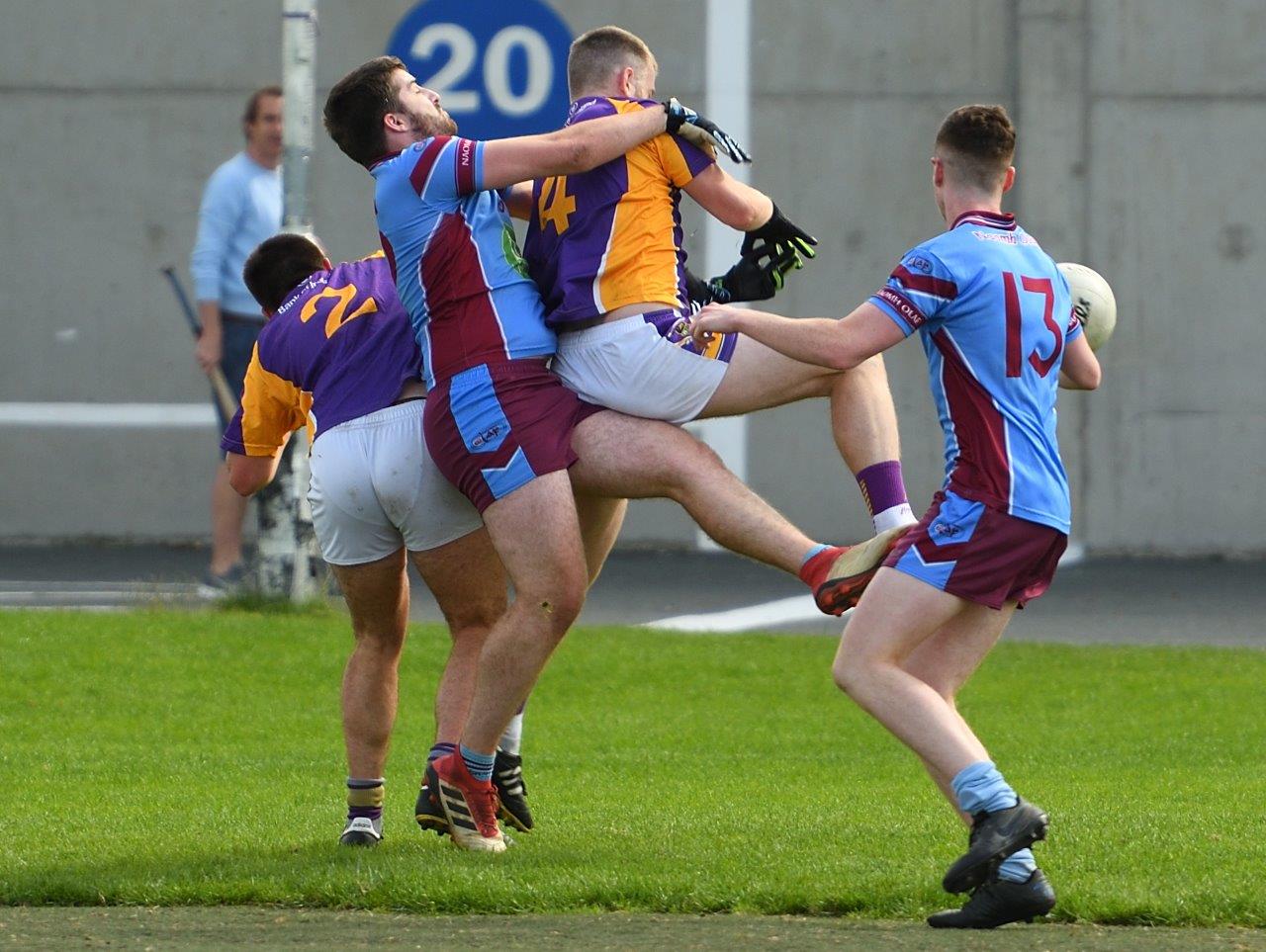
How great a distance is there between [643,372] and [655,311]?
0.19 m

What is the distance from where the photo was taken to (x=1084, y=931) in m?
5.13

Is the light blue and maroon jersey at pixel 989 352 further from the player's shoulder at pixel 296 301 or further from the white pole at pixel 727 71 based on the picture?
the white pole at pixel 727 71

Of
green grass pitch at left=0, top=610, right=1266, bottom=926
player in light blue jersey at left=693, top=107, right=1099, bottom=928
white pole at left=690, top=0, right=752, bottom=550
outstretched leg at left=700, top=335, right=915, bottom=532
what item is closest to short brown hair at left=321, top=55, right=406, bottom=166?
outstretched leg at left=700, top=335, right=915, bottom=532

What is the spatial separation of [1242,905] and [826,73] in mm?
9995

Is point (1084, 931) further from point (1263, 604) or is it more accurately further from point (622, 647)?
point (1263, 604)

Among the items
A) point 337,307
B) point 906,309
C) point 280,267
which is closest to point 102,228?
point 280,267

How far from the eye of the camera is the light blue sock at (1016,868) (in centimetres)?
493

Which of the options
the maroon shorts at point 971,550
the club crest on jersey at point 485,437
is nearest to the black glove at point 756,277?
the club crest on jersey at point 485,437

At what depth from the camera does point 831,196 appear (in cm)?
1458

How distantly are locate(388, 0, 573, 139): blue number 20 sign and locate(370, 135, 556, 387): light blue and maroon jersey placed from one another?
24.7ft

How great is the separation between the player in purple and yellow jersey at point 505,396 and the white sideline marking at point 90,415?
8.81 meters

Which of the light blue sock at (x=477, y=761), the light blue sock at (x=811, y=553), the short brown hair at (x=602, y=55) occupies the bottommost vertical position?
the light blue sock at (x=477, y=761)

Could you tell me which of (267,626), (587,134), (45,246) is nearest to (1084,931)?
(587,134)

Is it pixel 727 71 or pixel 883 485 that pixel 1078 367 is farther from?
pixel 727 71
